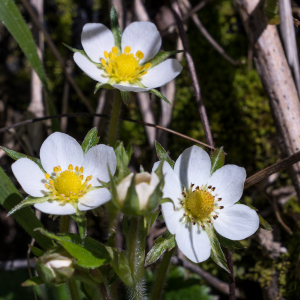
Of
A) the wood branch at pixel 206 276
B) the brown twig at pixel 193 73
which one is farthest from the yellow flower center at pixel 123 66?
the wood branch at pixel 206 276

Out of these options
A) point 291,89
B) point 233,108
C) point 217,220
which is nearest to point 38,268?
point 217,220

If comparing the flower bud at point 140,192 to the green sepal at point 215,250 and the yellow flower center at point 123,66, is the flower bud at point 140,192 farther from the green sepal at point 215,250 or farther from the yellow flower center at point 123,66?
the yellow flower center at point 123,66

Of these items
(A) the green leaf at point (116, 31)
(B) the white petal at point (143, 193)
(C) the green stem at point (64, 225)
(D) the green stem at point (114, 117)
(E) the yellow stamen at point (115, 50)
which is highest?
(A) the green leaf at point (116, 31)

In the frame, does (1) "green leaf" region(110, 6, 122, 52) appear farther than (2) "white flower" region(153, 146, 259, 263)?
Yes

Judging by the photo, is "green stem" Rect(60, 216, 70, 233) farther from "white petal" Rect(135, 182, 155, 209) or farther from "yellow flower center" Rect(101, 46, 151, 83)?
"yellow flower center" Rect(101, 46, 151, 83)

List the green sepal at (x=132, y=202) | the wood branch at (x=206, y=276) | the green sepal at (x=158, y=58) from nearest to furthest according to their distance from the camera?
the green sepal at (x=132, y=202)
the green sepal at (x=158, y=58)
the wood branch at (x=206, y=276)

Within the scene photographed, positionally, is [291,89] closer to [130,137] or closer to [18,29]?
[130,137]

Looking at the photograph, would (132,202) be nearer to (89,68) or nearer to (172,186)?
(172,186)

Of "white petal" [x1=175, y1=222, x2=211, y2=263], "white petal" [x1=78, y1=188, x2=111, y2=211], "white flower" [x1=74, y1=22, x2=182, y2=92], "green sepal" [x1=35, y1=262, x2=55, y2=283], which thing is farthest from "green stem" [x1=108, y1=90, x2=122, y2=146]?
"green sepal" [x1=35, y1=262, x2=55, y2=283]
